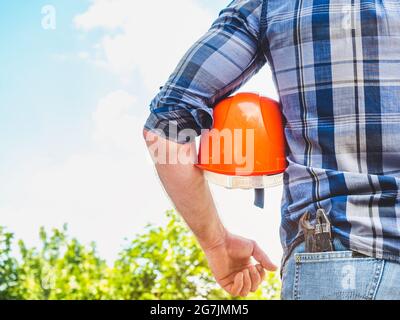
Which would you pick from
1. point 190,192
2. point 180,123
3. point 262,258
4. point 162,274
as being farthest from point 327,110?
point 162,274

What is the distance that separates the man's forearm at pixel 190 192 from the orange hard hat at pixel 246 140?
0.11m

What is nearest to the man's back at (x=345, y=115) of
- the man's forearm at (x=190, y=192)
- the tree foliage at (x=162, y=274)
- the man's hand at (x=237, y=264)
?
the man's forearm at (x=190, y=192)

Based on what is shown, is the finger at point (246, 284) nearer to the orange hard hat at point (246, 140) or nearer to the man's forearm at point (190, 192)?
→ the man's forearm at point (190, 192)

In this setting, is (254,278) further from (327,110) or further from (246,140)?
(327,110)

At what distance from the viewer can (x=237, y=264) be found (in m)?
2.78

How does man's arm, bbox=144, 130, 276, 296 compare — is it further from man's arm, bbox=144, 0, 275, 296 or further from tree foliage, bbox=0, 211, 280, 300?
tree foliage, bbox=0, 211, 280, 300

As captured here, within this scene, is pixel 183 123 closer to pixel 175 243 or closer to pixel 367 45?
pixel 367 45

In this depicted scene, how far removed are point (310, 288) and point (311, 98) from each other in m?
0.57

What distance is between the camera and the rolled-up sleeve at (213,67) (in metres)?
2.10

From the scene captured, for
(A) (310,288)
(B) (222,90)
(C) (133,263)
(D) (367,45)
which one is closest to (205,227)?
(B) (222,90)

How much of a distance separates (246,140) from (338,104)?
18.0 inches

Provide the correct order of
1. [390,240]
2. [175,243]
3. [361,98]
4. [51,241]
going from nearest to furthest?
[390,240] < [361,98] < [175,243] < [51,241]

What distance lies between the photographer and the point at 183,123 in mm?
2215

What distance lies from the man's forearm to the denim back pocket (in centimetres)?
66
